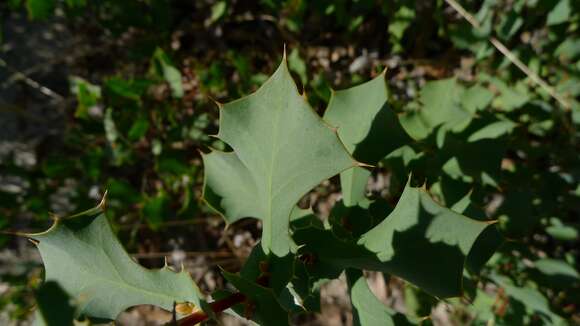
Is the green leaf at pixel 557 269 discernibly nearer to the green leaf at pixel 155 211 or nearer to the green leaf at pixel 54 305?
the green leaf at pixel 155 211

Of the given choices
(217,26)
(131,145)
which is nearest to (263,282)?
(131,145)

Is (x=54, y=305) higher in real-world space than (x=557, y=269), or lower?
higher

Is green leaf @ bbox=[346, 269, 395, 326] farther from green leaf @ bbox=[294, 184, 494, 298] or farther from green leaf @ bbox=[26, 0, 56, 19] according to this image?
green leaf @ bbox=[26, 0, 56, 19]

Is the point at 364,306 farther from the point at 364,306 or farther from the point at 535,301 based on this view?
the point at 535,301

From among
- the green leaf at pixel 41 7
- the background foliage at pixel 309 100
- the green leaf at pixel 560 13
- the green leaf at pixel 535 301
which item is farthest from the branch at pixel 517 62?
the green leaf at pixel 41 7

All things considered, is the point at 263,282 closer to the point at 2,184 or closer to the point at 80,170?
the point at 80,170

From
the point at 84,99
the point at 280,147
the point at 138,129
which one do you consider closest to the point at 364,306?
the point at 280,147

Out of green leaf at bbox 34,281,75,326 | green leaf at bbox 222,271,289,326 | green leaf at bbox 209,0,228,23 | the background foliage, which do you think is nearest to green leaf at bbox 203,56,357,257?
green leaf at bbox 222,271,289,326
